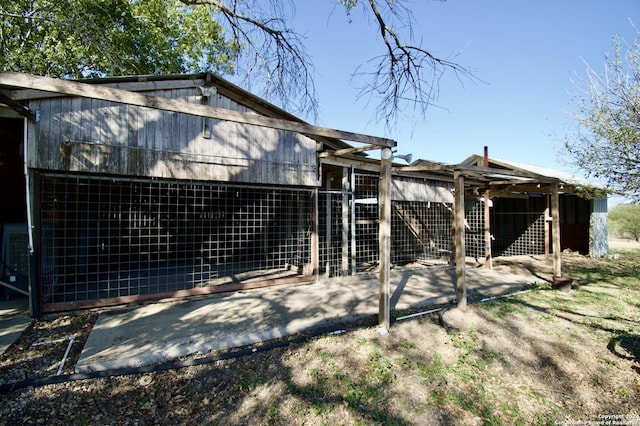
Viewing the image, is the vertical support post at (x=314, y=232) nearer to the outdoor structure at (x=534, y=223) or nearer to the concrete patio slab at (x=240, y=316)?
the concrete patio slab at (x=240, y=316)

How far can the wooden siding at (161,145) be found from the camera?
162 inches

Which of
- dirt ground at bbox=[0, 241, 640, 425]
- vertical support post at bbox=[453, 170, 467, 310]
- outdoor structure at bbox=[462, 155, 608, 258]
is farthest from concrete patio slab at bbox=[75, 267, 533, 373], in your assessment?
outdoor structure at bbox=[462, 155, 608, 258]

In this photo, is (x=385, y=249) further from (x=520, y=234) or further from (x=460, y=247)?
(x=520, y=234)

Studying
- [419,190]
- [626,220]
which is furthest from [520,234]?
[626,220]

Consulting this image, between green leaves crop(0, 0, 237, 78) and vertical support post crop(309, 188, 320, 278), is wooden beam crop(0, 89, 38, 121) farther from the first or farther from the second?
vertical support post crop(309, 188, 320, 278)

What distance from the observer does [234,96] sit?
5543 millimetres

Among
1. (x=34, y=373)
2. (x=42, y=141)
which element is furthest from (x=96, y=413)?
(x=42, y=141)

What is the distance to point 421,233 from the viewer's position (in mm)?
10297

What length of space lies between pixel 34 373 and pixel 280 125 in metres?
3.26

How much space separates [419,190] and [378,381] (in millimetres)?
6235

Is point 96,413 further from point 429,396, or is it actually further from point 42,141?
point 42,141

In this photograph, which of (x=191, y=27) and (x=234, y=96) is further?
(x=191, y=27)

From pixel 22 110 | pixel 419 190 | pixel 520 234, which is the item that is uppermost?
pixel 22 110

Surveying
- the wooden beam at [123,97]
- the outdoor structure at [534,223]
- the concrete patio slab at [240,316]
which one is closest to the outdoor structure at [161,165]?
the wooden beam at [123,97]
